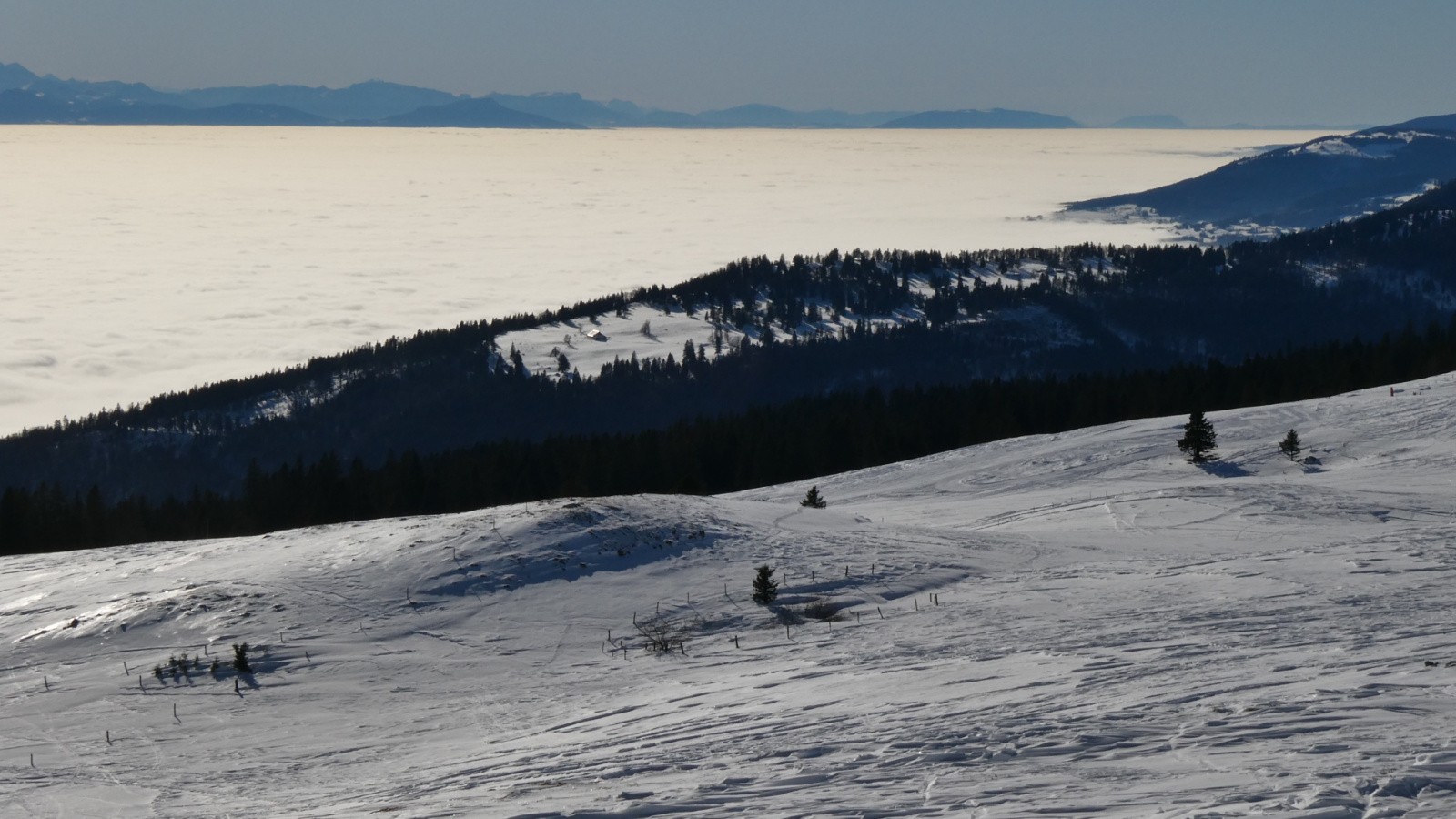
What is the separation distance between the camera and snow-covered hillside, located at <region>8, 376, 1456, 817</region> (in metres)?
10.4

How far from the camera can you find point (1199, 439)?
41.3 metres

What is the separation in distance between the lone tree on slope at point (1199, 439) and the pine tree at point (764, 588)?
88.3 feet

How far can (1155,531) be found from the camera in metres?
26.2

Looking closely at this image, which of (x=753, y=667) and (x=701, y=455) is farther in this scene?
(x=701, y=455)

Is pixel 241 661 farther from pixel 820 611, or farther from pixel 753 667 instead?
pixel 820 611

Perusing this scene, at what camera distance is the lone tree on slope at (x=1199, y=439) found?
135 feet

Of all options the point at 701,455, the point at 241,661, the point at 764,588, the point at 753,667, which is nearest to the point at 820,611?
the point at 764,588

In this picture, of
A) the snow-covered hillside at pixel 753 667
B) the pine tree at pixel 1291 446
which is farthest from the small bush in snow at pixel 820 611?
the pine tree at pixel 1291 446

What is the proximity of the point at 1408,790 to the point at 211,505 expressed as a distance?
79.8 m

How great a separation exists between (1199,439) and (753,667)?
30264mm

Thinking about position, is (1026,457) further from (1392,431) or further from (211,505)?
(211,505)

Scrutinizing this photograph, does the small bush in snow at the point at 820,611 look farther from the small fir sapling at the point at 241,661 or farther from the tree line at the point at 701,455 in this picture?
the tree line at the point at 701,455

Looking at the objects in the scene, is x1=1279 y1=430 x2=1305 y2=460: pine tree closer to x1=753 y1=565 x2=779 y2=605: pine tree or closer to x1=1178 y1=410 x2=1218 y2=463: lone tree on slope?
x1=1178 y1=410 x2=1218 y2=463: lone tree on slope

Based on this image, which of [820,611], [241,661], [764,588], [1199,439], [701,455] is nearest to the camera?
[241,661]
